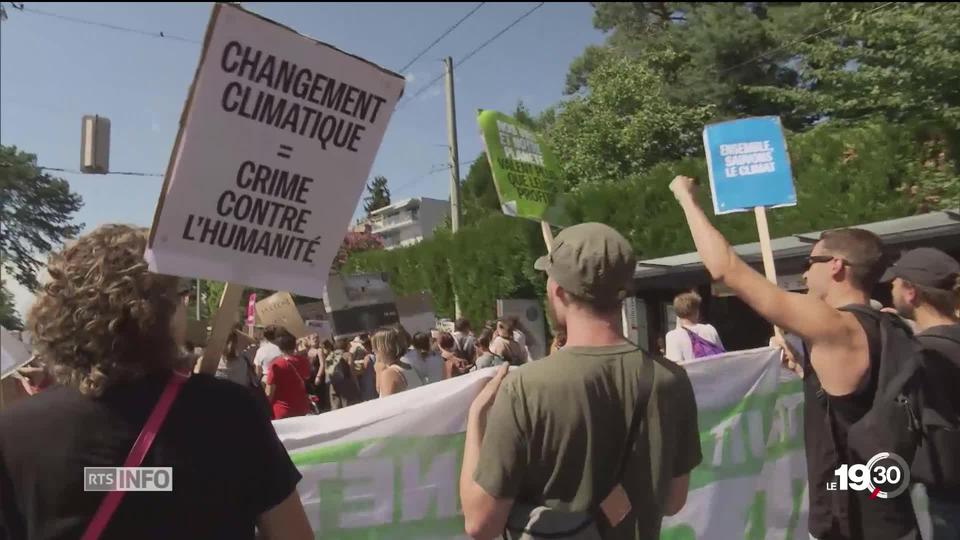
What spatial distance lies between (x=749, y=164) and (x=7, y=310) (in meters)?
3.84

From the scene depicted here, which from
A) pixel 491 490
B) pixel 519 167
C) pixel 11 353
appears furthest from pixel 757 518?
pixel 11 353

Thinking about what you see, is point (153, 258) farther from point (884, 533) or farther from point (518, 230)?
point (518, 230)

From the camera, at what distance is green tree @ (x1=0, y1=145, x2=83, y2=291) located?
4.57m

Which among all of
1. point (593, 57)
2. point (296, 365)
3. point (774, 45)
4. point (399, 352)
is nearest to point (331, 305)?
point (296, 365)

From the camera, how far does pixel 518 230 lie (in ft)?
62.1

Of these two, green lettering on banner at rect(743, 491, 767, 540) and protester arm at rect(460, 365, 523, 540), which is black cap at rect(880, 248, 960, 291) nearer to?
green lettering on banner at rect(743, 491, 767, 540)

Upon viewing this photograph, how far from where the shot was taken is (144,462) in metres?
1.60

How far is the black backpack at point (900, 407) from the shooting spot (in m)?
2.50

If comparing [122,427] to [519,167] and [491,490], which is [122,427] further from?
[519,167]

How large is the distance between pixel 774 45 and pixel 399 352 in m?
24.5

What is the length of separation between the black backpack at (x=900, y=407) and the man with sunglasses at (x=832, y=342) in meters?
0.04

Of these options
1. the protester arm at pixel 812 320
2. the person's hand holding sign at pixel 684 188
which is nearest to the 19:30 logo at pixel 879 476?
the protester arm at pixel 812 320

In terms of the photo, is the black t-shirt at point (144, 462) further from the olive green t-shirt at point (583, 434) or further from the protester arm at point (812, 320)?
the protester arm at point (812, 320)

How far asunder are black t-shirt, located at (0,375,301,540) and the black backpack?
179 cm
